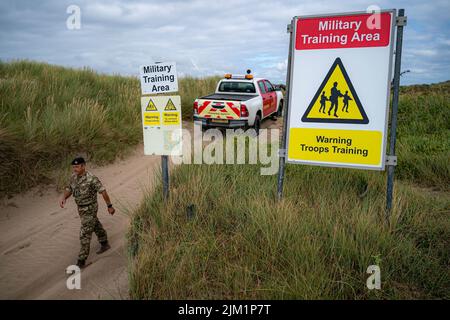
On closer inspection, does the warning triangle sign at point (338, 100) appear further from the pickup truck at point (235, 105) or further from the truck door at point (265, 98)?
the truck door at point (265, 98)

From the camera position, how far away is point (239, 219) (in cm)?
Result: 437

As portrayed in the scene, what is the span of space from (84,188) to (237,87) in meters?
8.02

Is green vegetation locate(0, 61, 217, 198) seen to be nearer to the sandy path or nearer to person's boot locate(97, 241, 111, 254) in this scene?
the sandy path

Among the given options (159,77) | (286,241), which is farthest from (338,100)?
(159,77)

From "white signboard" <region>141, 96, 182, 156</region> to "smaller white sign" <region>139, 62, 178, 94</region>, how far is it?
0.44 feet

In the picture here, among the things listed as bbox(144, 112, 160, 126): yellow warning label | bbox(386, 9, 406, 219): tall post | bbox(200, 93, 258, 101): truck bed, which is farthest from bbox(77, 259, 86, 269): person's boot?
bbox(200, 93, 258, 101): truck bed

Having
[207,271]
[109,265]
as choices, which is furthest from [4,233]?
[207,271]

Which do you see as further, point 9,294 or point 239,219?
point 239,219

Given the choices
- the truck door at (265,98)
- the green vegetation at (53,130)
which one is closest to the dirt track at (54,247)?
the green vegetation at (53,130)

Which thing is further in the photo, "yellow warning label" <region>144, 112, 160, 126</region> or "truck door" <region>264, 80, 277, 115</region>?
"truck door" <region>264, 80, 277, 115</region>

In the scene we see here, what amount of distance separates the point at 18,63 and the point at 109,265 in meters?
13.2

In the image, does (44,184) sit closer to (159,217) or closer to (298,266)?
(159,217)

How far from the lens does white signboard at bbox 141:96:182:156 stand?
492 cm

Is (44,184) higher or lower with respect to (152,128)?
lower
